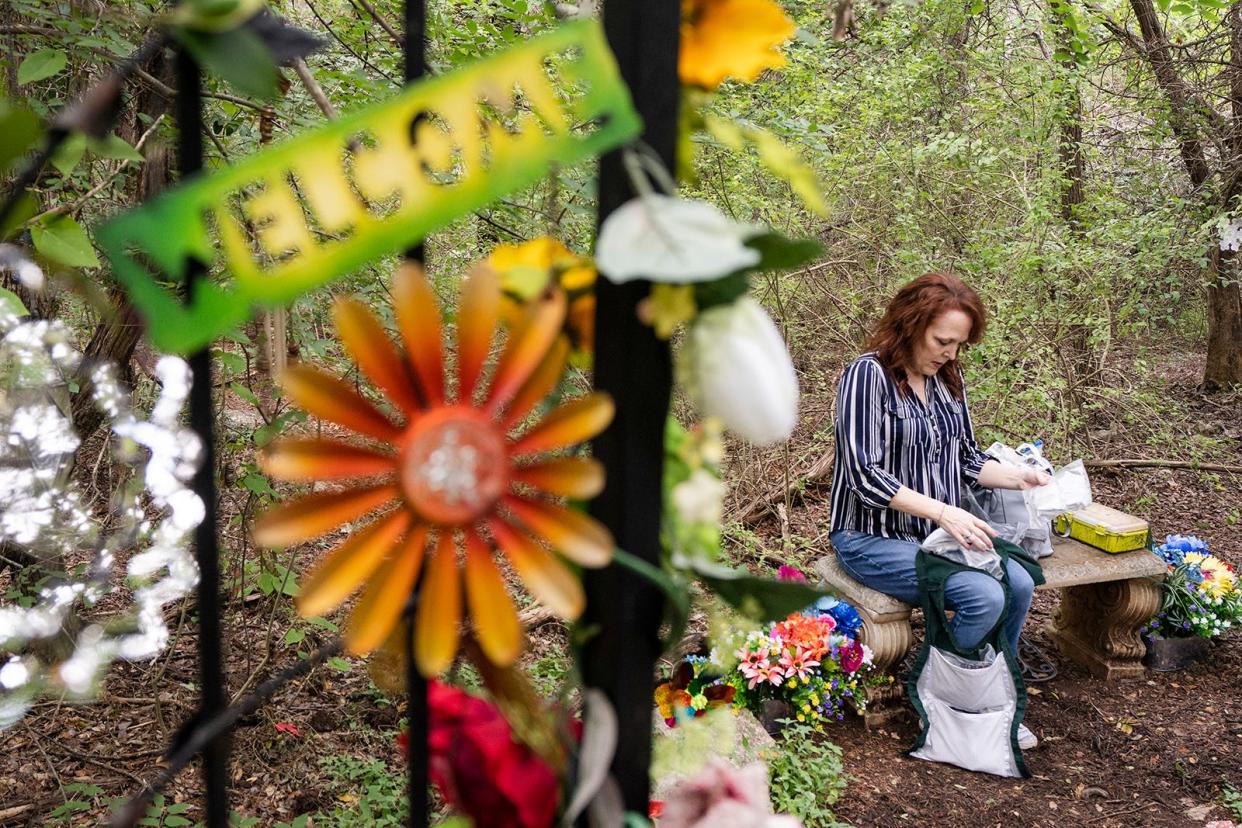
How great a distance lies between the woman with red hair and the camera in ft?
8.47

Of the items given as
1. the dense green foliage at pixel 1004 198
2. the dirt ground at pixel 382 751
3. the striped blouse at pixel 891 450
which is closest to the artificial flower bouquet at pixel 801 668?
the dirt ground at pixel 382 751

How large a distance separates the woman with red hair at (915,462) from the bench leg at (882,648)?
10cm

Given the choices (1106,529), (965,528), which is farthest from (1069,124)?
(965,528)

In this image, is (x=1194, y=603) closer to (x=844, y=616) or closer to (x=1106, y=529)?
(x=1106, y=529)

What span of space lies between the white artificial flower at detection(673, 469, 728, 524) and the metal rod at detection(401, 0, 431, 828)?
134mm

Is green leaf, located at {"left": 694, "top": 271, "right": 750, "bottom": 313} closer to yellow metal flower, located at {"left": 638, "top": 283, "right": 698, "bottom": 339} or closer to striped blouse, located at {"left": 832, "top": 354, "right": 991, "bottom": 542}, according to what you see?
yellow metal flower, located at {"left": 638, "top": 283, "right": 698, "bottom": 339}

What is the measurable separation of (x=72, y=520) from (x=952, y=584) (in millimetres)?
2243

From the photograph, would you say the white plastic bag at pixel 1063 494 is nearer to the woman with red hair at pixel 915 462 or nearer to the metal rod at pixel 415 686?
the woman with red hair at pixel 915 462

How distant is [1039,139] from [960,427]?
2268 millimetres

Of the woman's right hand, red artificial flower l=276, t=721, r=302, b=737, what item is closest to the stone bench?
the woman's right hand

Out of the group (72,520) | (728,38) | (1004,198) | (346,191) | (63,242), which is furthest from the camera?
(1004,198)

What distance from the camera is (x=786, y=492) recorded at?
167 inches

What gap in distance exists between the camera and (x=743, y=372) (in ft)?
1.36

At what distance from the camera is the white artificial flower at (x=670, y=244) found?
14.9 inches
